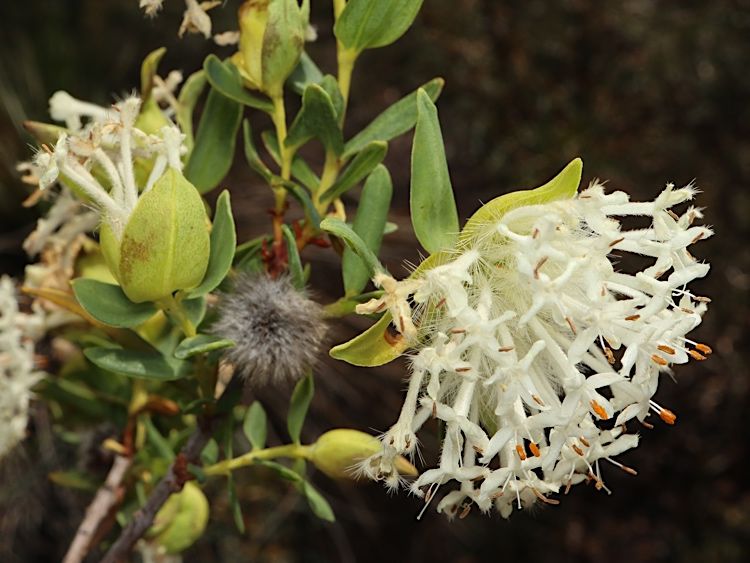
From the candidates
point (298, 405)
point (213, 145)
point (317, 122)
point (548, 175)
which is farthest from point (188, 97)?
point (548, 175)

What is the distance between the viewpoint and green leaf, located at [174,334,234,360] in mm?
589

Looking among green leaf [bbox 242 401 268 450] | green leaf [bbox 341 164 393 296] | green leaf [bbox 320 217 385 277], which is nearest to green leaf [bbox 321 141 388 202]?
green leaf [bbox 341 164 393 296]

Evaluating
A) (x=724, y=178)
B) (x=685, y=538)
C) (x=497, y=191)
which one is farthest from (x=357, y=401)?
(x=724, y=178)

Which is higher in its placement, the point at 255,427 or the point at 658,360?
the point at 658,360

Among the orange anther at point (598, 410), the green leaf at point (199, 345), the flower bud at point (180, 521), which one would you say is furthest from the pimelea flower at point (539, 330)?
the flower bud at point (180, 521)

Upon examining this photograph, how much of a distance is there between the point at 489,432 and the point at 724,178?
2143 millimetres

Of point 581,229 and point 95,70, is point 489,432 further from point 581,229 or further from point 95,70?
point 95,70

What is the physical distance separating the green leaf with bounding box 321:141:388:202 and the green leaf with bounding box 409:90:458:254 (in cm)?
9

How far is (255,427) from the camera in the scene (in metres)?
0.79

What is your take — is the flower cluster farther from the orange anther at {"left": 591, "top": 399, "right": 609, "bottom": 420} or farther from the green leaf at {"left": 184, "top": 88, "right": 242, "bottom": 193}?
the orange anther at {"left": 591, "top": 399, "right": 609, "bottom": 420}

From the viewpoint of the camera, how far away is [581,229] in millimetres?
589

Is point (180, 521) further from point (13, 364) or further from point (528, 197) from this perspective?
point (528, 197)

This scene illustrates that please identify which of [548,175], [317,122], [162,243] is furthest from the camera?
[548,175]

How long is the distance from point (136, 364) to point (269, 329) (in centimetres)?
10
